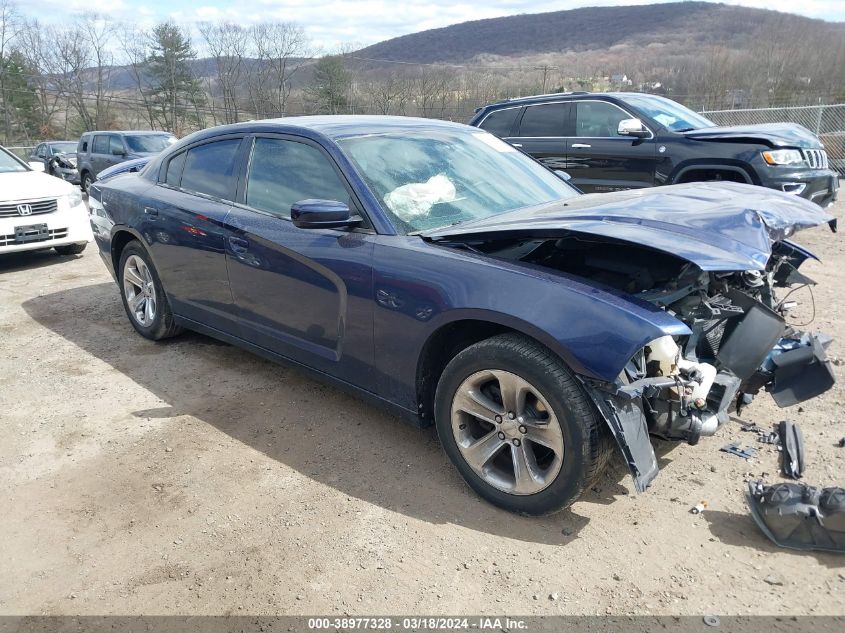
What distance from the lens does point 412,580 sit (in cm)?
243

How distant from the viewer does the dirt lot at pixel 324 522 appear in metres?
2.35

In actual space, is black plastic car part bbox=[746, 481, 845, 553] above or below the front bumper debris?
below

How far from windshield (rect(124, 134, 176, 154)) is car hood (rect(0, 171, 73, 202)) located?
8415 mm

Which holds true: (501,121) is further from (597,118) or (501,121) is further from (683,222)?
(683,222)

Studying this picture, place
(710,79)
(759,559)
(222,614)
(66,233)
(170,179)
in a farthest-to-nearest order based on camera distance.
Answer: (710,79) → (66,233) → (170,179) → (759,559) → (222,614)

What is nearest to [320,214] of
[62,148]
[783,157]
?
[783,157]

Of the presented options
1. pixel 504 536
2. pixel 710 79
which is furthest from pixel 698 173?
pixel 710 79

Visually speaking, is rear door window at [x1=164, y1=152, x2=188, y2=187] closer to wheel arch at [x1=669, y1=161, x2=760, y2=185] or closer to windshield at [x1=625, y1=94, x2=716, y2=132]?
wheel arch at [x1=669, y1=161, x2=760, y2=185]

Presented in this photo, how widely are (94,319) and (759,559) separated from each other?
18.2 feet

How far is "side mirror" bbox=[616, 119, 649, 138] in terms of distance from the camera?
7.45m

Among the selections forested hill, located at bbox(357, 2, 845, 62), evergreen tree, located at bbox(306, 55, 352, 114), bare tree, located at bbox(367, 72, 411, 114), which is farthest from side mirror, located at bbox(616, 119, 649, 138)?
forested hill, located at bbox(357, 2, 845, 62)

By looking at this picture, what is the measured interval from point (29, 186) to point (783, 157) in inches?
351

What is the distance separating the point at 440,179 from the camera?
350 cm

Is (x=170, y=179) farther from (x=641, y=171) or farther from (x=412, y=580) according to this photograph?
(x=641, y=171)
